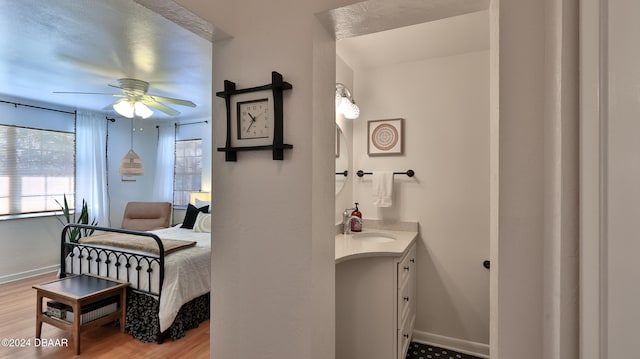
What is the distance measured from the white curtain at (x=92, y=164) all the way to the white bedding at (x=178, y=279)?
1.89 meters

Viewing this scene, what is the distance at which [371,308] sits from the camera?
6.10ft

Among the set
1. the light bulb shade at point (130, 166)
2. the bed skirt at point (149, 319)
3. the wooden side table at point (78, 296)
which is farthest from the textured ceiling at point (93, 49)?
the bed skirt at point (149, 319)

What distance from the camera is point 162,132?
5.39m

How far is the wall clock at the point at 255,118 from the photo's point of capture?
3.68 ft

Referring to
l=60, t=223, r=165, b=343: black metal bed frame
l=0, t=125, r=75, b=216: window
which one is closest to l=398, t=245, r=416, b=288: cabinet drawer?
l=60, t=223, r=165, b=343: black metal bed frame

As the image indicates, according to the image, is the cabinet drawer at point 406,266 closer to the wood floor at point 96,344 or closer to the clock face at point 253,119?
the clock face at point 253,119

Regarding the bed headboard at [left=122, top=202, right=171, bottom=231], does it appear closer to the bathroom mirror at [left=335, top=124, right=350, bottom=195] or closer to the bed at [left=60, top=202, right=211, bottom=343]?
the bed at [left=60, top=202, right=211, bottom=343]

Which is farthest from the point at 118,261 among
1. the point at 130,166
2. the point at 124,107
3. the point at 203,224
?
the point at 124,107

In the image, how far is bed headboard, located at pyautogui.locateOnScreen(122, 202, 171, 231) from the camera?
4574 mm

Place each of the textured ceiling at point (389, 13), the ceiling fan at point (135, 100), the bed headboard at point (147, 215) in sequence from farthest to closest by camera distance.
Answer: the bed headboard at point (147, 215) < the ceiling fan at point (135, 100) < the textured ceiling at point (389, 13)

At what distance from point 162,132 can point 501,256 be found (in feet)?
19.0

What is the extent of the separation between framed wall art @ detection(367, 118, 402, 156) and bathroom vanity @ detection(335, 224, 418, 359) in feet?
3.06

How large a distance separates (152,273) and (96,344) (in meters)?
0.68

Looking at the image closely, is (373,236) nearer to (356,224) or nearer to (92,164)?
(356,224)
